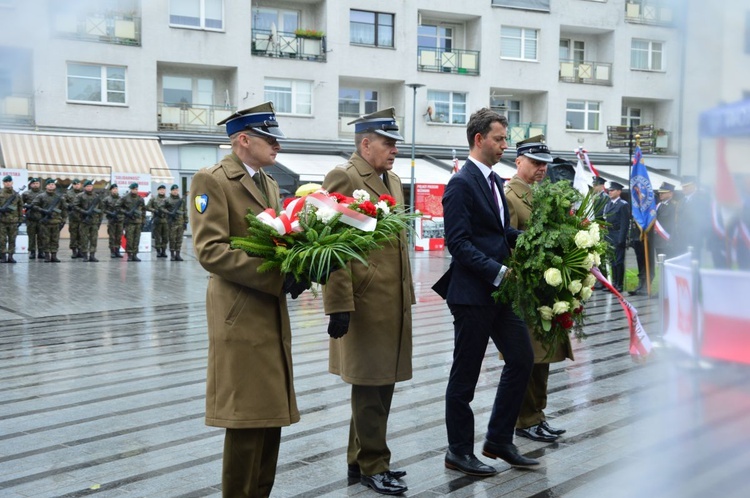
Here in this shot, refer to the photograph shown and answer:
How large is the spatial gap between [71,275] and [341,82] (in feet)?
65.1

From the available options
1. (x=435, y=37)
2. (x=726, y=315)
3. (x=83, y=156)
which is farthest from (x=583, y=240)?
(x=435, y=37)

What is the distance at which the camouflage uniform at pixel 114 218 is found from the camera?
78.2 feet

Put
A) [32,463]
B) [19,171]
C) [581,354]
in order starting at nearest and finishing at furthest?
[32,463]
[581,354]
[19,171]

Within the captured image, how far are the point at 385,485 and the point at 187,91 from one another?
30874mm

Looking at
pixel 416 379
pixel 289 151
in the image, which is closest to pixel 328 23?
pixel 289 151

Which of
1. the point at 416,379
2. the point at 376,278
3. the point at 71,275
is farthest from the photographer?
the point at 71,275

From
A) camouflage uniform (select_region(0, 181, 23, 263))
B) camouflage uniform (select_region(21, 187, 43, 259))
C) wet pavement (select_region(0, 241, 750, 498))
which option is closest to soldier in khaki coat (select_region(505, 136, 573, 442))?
wet pavement (select_region(0, 241, 750, 498))

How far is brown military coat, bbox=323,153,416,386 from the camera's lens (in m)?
4.82

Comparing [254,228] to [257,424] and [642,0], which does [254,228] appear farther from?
[642,0]

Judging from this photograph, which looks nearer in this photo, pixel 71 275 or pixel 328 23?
pixel 71 275

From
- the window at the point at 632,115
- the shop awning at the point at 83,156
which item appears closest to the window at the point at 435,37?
the shop awning at the point at 83,156

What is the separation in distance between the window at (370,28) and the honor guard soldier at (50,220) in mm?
16669

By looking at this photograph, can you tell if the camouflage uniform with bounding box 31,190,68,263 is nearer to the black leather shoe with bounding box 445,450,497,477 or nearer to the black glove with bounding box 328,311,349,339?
the black leather shoe with bounding box 445,450,497,477

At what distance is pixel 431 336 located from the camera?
34.5 ft
